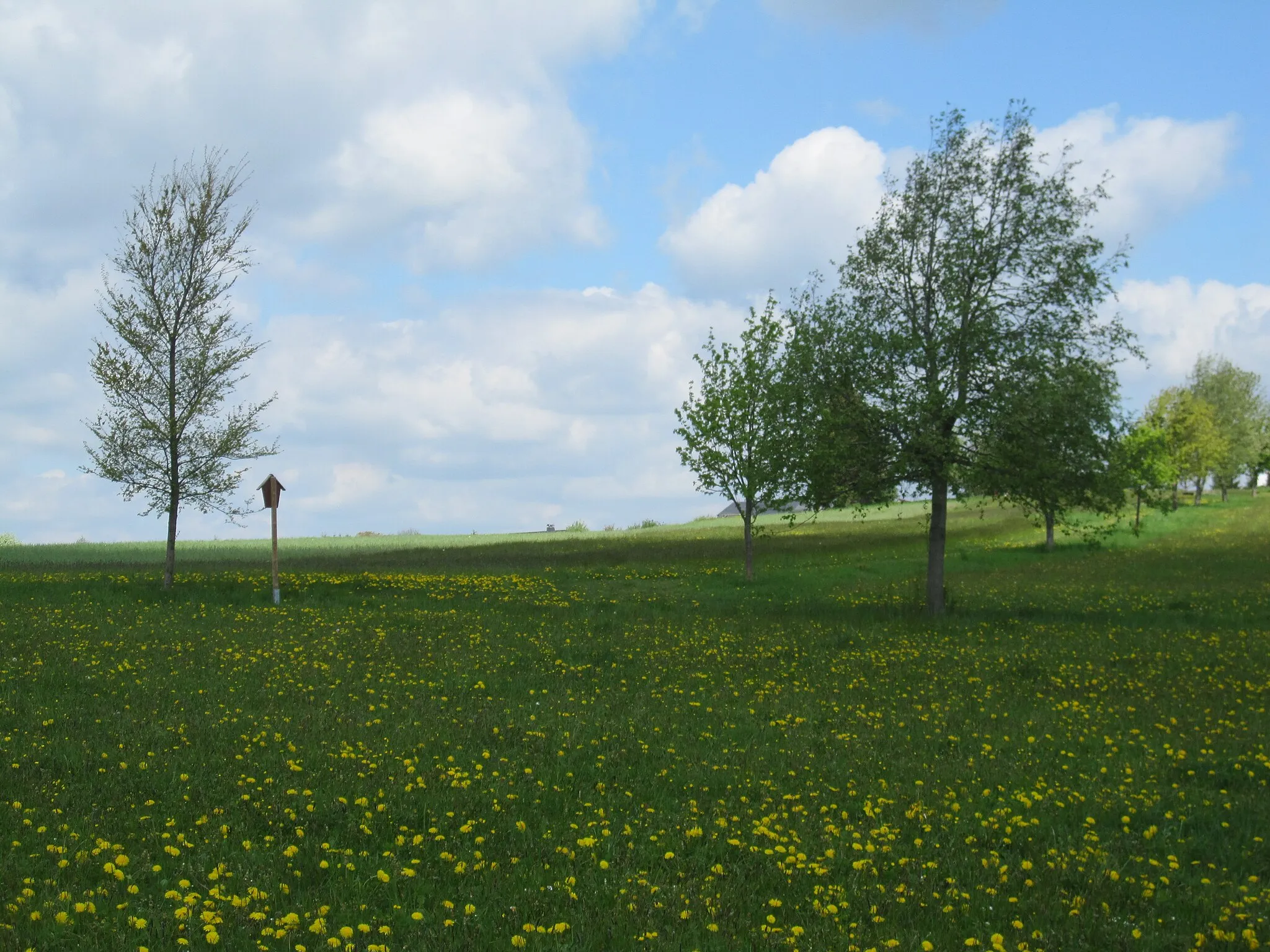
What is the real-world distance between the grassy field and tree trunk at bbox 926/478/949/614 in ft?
3.19

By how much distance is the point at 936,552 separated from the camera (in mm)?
27656

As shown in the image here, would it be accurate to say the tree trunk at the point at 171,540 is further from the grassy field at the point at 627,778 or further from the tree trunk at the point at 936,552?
the tree trunk at the point at 936,552

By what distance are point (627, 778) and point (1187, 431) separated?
79669 millimetres

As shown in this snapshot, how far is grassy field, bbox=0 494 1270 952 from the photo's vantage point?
8094 millimetres

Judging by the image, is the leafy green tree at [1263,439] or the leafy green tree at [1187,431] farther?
the leafy green tree at [1263,439]

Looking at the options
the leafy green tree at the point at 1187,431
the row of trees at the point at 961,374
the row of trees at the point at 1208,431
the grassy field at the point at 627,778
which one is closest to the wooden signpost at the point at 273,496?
the grassy field at the point at 627,778

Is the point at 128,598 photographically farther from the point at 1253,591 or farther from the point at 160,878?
the point at 1253,591

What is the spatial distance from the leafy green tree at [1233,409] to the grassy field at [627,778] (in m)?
75.7

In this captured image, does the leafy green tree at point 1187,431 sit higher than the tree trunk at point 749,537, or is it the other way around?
the leafy green tree at point 1187,431

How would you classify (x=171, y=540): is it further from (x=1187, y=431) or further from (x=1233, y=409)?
(x=1233, y=409)

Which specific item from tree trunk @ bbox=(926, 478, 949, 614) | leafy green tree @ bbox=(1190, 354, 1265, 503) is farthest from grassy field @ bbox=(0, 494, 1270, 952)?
leafy green tree @ bbox=(1190, 354, 1265, 503)

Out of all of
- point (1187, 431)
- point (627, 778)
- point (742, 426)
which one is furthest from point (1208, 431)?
point (627, 778)

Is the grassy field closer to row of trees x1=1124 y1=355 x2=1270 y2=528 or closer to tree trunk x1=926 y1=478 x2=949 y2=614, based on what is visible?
tree trunk x1=926 y1=478 x2=949 y2=614

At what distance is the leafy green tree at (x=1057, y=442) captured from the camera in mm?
25484
